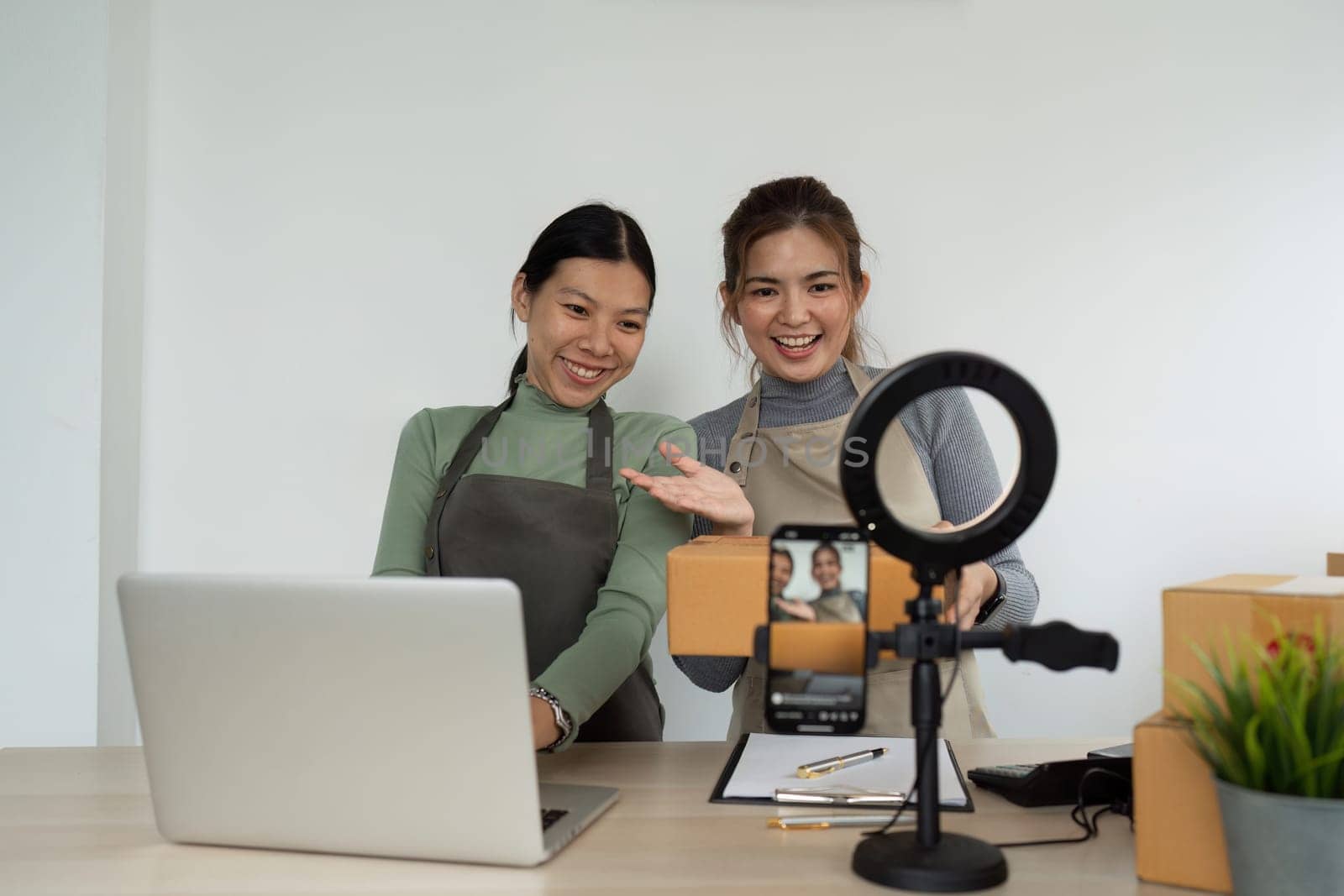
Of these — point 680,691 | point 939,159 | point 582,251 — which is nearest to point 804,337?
point 582,251

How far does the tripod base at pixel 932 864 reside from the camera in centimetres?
92

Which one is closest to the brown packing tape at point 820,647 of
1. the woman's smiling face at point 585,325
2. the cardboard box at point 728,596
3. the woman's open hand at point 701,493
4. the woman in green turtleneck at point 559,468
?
the cardboard box at point 728,596

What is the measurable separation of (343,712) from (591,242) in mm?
1119

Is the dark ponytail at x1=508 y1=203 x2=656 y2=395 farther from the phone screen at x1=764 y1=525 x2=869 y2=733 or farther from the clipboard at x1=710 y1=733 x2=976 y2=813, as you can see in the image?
the phone screen at x1=764 y1=525 x2=869 y2=733

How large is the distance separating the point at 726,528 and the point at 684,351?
0.97 metres

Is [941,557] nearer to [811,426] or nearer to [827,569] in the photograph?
[827,569]

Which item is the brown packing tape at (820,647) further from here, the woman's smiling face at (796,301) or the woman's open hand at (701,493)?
the woman's smiling face at (796,301)

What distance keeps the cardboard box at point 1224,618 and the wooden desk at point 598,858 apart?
188mm

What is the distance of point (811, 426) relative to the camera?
2125mm

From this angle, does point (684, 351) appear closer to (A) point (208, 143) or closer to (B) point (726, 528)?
(B) point (726, 528)

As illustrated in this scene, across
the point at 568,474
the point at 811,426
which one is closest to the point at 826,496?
the point at 811,426

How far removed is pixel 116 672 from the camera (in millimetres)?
2484

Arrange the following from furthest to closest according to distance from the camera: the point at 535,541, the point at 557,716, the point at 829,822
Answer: the point at 535,541
the point at 557,716
the point at 829,822

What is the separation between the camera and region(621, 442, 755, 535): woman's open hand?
5.14 ft
